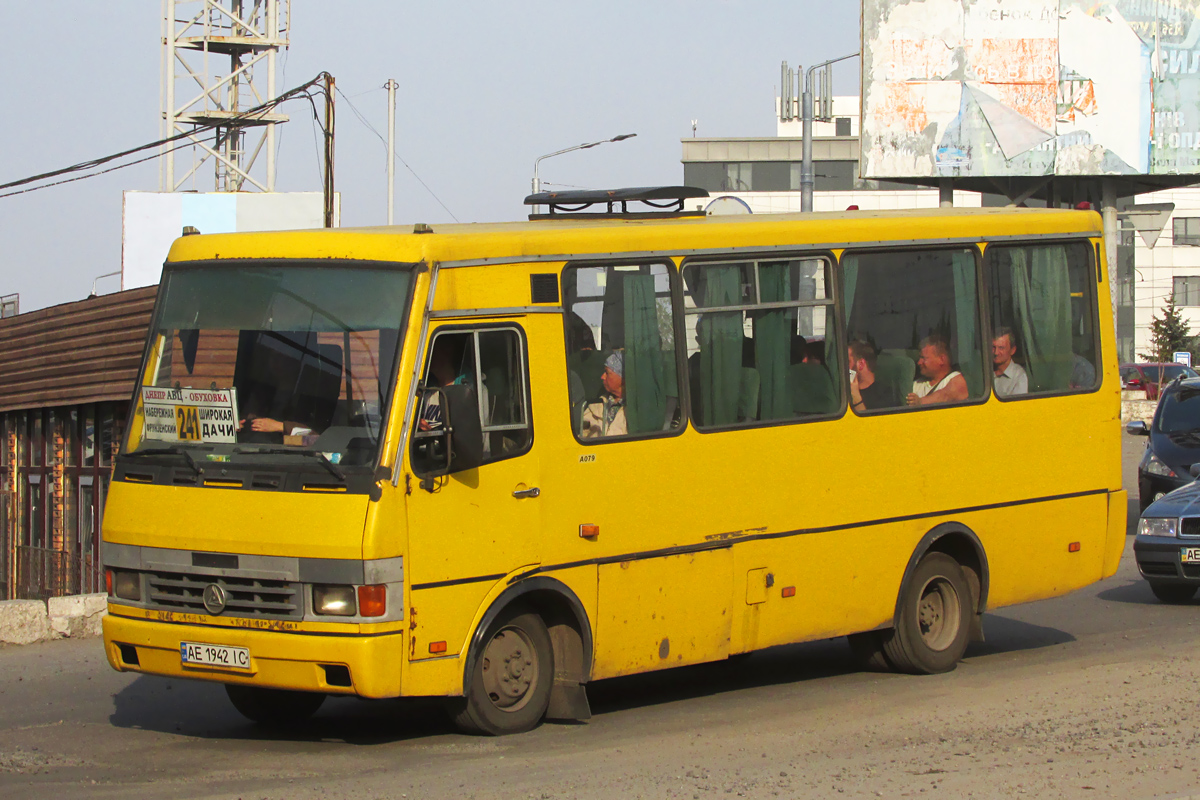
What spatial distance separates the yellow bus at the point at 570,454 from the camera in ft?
25.2

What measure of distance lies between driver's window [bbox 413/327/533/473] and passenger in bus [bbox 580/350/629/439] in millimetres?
447

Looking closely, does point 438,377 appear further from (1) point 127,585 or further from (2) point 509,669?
(1) point 127,585

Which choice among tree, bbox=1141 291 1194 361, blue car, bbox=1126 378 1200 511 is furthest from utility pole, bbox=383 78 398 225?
tree, bbox=1141 291 1194 361

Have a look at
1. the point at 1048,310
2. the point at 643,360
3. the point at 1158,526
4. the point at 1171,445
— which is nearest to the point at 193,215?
the point at 1171,445

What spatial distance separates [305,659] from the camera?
24.7ft

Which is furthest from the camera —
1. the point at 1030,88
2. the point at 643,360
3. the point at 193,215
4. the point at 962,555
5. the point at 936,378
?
the point at 1030,88

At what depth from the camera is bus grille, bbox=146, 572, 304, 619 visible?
758 centimetres

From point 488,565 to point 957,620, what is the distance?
165 inches

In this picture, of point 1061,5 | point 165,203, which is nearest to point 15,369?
point 165,203

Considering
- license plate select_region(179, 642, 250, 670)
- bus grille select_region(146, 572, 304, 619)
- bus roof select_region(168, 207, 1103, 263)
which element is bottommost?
license plate select_region(179, 642, 250, 670)

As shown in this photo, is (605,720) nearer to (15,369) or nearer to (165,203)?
(15,369)

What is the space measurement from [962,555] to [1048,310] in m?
1.98

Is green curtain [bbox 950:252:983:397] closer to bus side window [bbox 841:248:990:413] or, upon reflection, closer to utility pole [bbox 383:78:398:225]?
bus side window [bbox 841:248:990:413]

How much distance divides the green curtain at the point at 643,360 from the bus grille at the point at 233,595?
7.34 ft
